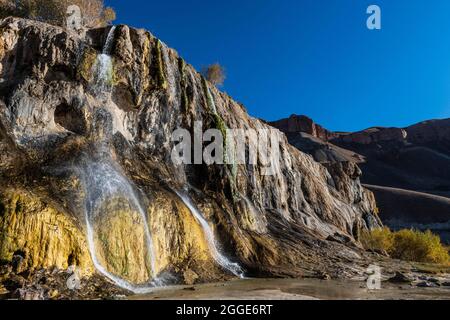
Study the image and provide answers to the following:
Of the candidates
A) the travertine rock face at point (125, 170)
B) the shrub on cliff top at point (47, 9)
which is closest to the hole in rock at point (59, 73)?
the travertine rock face at point (125, 170)

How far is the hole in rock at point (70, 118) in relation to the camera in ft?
80.0

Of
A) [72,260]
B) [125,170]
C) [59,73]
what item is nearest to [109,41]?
[59,73]

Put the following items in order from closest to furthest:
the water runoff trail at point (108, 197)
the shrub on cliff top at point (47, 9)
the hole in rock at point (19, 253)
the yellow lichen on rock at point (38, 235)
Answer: the hole in rock at point (19, 253) < the yellow lichen on rock at point (38, 235) < the water runoff trail at point (108, 197) < the shrub on cliff top at point (47, 9)

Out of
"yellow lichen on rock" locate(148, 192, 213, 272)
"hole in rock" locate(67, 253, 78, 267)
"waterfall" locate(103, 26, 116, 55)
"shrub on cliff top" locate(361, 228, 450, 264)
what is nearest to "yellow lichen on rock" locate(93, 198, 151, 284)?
"yellow lichen on rock" locate(148, 192, 213, 272)

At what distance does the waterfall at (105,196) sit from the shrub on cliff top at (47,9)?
22.2 meters

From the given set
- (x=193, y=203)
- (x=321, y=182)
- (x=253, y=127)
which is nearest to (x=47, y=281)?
(x=193, y=203)

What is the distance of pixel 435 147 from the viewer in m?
196

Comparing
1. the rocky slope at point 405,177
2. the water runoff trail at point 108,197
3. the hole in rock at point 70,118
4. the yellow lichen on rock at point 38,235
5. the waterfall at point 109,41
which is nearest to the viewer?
the yellow lichen on rock at point 38,235

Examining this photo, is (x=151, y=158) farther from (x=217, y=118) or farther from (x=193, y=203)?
(x=217, y=118)

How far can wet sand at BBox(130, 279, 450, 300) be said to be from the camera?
1574 cm

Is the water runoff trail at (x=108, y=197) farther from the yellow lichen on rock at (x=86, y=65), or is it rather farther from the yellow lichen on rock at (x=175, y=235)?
the yellow lichen on rock at (x=175, y=235)

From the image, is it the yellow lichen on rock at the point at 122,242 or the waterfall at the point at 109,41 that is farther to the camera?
the waterfall at the point at 109,41

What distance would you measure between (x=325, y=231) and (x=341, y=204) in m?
13.7

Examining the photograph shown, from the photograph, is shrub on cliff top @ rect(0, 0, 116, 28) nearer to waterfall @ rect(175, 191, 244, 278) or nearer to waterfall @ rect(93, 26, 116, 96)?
waterfall @ rect(93, 26, 116, 96)
